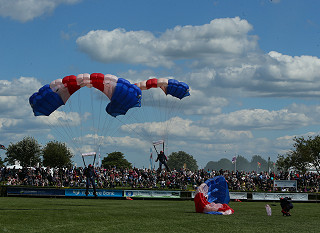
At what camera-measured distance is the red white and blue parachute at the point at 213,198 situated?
80.3ft

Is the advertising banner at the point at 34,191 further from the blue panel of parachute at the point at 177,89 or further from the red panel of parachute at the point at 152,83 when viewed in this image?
the blue panel of parachute at the point at 177,89

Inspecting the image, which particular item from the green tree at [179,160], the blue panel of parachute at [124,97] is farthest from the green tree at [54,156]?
the green tree at [179,160]

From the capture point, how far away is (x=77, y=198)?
40781mm

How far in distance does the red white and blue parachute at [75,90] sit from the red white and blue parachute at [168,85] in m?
5.72

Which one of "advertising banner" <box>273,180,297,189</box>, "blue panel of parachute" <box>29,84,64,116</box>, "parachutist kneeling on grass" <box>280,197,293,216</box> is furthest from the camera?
"advertising banner" <box>273,180,297,189</box>

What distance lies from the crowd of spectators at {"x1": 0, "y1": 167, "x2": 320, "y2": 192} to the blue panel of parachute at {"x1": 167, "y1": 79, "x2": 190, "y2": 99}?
32.9 feet

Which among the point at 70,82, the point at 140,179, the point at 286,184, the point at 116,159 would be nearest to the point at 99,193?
the point at 140,179

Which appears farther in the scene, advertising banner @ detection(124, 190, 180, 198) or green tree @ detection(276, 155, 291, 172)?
green tree @ detection(276, 155, 291, 172)

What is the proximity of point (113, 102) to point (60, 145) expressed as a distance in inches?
2550

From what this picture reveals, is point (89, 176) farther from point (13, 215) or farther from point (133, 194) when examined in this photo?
point (133, 194)

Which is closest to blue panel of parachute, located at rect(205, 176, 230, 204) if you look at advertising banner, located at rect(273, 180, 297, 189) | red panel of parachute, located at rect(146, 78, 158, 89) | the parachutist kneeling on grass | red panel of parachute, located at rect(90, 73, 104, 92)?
the parachutist kneeling on grass

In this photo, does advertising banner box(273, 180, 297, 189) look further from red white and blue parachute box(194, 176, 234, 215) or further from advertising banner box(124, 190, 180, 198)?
red white and blue parachute box(194, 176, 234, 215)

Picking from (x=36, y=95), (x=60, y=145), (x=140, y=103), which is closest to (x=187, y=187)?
(x=140, y=103)

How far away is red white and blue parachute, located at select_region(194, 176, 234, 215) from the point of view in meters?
24.5
